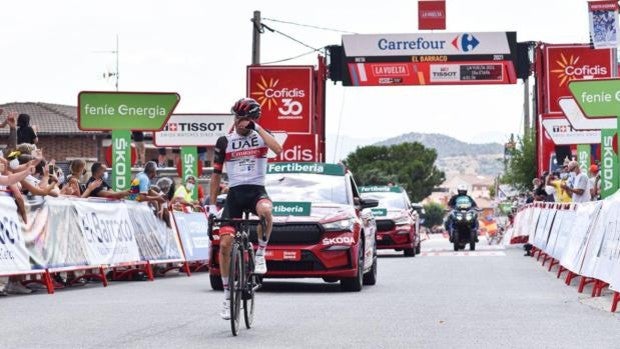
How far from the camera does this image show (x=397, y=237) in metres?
30.7

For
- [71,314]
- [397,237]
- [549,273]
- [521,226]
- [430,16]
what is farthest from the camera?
[430,16]

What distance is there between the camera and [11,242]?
15734mm

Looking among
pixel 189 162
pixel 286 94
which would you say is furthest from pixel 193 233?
pixel 286 94

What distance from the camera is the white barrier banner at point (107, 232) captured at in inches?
716

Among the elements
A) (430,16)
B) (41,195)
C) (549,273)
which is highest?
(430,16)

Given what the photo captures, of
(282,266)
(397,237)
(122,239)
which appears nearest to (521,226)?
(397,237)

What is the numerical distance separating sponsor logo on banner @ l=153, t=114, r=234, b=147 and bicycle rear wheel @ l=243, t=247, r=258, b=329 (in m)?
22.2

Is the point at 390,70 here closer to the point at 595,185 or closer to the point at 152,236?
the point at 595,185

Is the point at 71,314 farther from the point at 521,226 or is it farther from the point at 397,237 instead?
the point at 521,226

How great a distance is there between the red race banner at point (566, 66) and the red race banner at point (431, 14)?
3.63 metres

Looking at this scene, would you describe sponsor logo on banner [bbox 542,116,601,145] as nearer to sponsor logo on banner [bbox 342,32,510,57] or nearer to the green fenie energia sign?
sponsor logo on banner [bbox 342,32,510,57]

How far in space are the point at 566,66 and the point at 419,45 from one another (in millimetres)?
4689

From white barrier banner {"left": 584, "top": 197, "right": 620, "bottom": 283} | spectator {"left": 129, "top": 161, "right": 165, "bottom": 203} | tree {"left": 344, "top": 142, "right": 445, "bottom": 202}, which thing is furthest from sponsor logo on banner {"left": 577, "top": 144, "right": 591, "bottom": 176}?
tree {"left": 344, "top": 142, "right": 445, "bottom": 202}

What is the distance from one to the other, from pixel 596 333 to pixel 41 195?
26.9 feet
